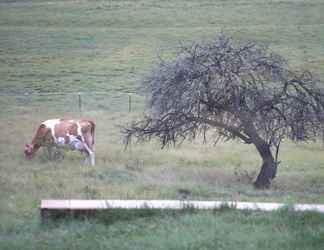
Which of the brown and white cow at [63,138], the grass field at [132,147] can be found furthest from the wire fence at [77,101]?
the brown and white cow at [63,138]

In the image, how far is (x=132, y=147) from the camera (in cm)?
2114

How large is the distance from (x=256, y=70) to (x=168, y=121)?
8.25 ft

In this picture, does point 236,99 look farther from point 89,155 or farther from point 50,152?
→ point 50,152

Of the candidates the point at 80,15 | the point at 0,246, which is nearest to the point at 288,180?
the point at 0,246

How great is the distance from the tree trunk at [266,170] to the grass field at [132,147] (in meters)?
0.28

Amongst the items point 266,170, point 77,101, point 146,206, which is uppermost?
point 146,206

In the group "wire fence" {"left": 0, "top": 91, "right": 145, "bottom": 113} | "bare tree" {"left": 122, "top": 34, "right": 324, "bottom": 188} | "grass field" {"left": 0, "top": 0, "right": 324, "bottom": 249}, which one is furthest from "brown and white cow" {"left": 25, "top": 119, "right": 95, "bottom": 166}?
"wire fence" {"left": 0, "top": 91, "right": 145, "bottom": 113}

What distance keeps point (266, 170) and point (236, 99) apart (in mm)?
1857

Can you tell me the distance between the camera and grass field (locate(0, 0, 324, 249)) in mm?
7082

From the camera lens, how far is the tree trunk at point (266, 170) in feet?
52.9

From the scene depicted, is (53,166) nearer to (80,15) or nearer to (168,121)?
(168,121)

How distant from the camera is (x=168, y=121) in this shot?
16969 millimetres

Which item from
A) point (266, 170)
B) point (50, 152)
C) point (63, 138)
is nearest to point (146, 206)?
point (266, 170)

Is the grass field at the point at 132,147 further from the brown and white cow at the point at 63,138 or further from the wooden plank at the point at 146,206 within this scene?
the brown and white cow at the point at 63,138
